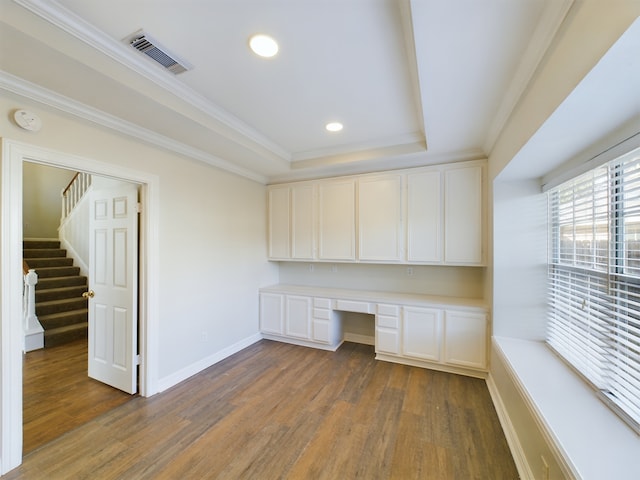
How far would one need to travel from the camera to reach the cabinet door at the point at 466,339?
280 cm

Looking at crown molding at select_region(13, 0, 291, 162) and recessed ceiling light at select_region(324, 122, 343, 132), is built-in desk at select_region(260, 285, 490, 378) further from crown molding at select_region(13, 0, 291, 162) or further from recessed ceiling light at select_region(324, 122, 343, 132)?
crown molding at select_region(13, 0, 291, 162)

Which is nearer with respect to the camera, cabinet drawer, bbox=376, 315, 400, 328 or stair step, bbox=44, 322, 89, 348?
cabinet drawer, bbox=376, 315, 400, 328

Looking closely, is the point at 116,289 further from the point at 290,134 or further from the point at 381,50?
the point at 381,50

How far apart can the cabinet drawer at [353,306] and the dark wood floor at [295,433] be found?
0.75 meters

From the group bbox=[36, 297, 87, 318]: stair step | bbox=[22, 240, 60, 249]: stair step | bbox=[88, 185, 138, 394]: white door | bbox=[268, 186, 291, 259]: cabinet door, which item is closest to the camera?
bbox=[88, 185, 138, 394]: white door

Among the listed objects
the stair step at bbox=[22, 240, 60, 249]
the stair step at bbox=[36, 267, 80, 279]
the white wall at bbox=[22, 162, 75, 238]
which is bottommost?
the stair step at bbox=[36, 267, 80, 279]

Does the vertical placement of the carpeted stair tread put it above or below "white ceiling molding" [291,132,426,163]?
below

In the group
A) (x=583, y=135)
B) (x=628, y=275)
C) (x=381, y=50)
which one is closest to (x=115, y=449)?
(x=381, y=50)

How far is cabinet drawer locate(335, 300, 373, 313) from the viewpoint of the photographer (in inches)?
132

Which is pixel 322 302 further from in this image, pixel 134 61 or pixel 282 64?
pixel 134 61

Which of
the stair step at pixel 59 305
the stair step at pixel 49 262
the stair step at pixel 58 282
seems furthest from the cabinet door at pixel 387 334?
the stair step at pixel 49 262

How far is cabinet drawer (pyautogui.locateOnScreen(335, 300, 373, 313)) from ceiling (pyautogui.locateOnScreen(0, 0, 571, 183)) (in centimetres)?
206

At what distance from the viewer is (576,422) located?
4.21 ft

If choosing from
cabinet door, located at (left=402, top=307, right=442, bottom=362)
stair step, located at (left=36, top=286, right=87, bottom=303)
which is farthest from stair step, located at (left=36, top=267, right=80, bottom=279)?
cabinet door, located at (left=402, top=307, right=442, bottom=362)
